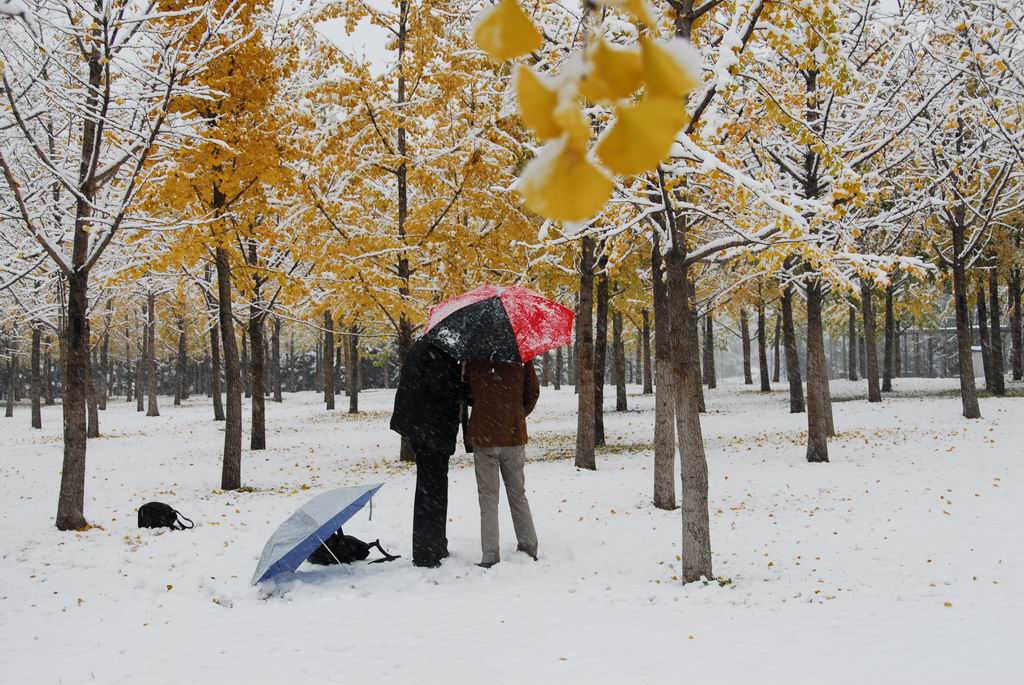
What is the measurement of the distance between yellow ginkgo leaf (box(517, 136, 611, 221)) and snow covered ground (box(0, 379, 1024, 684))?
3.54 m

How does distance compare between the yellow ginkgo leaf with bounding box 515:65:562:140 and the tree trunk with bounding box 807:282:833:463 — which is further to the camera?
the tree trunk with bounding box 807:282:833:463

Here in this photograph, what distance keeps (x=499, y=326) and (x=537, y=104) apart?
5045 mm

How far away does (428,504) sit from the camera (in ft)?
19.1

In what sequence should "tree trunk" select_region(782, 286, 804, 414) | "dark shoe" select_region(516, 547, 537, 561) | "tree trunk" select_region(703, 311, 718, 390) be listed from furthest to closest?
"tree trunk" select_region(703, 311, 718, 390) → "tree trunk" select_region(782, 286, 804, 414) → "dark shoe" select_region(516, 547, 537, 561)

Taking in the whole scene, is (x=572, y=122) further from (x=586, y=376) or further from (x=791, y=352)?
(x=791, y=352)

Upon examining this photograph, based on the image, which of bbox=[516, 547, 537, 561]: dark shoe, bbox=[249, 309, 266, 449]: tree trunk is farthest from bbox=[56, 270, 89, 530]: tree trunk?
bbox=[249, 309, 266, 449]: tree trunk

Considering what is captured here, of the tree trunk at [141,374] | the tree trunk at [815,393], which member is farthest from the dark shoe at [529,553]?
the tree trunk at [141,374]

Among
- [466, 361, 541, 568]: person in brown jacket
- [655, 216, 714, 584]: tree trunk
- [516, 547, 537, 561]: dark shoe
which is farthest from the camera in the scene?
[516, 547, 537, 561]: dark shoe

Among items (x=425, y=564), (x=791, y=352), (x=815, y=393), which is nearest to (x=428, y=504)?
(x=425, y=564)

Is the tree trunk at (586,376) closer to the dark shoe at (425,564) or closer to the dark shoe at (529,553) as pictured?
the dark shoe at (529,553)

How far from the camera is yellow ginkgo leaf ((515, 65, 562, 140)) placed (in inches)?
27.2

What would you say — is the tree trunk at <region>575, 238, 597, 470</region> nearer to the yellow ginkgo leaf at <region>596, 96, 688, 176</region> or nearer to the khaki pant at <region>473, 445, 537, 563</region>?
the khaki pant at <region>473, 445, 537, 563</region>

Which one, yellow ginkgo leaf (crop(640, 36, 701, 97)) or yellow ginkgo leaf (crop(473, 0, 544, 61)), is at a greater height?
yellow ginkgo leaf (crop(473, 0, 544, 61))

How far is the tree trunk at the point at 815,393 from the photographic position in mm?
11180
